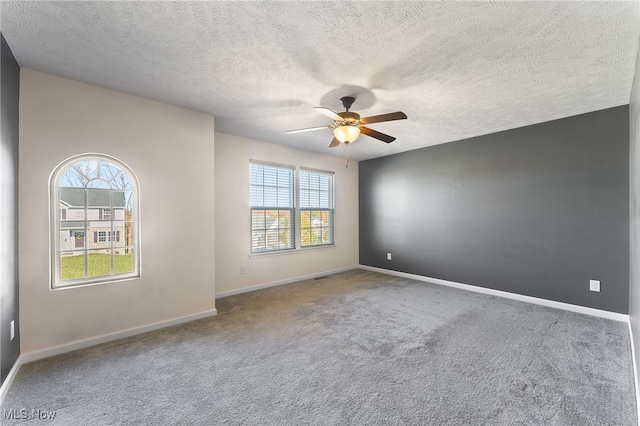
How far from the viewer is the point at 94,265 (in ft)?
9.02

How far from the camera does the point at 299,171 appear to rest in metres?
5.25

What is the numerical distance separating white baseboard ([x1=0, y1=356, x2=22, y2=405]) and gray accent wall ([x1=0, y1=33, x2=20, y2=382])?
4 centimetres

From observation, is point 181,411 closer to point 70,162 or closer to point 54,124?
point 70,162

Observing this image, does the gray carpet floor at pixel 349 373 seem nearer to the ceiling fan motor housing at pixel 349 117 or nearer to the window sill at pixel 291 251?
the window sill at pixel 291 251

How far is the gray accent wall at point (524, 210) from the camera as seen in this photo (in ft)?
10.8

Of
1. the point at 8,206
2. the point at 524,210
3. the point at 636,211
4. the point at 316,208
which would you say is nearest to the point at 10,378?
the point at 8,206

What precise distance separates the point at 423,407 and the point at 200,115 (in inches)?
145

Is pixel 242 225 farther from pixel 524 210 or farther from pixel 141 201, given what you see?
pixel 524 210

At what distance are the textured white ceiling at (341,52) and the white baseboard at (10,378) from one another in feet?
8.19

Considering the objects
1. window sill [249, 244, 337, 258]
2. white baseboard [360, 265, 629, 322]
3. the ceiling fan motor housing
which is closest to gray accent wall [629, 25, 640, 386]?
white baseboard [360, 265, 629, 322]

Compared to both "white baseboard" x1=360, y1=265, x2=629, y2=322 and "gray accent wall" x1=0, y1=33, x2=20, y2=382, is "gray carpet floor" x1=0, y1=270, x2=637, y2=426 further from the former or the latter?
"gray accent wall" x1=0, y1=33, x2=20, y2=382

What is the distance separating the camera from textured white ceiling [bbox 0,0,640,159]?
1.70 metres

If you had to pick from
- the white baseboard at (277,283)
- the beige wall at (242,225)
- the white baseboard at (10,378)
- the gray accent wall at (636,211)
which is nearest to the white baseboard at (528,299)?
the gray accent wall at (636,211)

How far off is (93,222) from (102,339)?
1174mm
